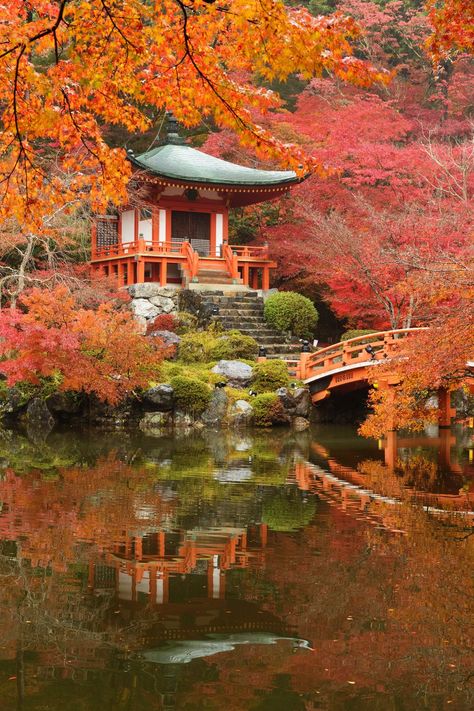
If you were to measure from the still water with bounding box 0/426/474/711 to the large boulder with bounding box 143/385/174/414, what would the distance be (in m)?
7.41

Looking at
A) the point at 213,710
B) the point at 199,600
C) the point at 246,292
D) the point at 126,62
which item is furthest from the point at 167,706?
the point at 246,292

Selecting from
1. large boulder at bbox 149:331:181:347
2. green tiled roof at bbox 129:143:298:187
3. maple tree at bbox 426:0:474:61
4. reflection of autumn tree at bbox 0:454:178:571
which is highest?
green tiled roof at bbox 129:143:298:187

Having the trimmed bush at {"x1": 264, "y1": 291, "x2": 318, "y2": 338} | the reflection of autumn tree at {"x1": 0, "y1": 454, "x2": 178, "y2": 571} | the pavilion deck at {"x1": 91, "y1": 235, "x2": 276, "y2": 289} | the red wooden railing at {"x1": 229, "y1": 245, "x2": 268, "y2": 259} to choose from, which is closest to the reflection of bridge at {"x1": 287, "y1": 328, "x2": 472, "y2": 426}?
the trimmed bush at {"x1": 264, "y1": 291, "x2": 318, "y2": 338}

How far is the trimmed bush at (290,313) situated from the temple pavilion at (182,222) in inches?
80.1

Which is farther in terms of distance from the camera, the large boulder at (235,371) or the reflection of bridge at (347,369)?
the large boulder at (235,371)

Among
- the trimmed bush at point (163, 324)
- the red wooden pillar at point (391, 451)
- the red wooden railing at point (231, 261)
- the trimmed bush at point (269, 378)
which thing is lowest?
the red wooden pillar at point (391, 451)

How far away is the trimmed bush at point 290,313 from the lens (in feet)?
80.4

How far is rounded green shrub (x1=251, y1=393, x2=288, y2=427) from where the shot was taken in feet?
68.4

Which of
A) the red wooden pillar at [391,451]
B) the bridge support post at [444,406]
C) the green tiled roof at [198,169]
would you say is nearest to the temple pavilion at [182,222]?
the green tiled roof at [198,169]

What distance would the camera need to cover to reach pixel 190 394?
68.0 feet

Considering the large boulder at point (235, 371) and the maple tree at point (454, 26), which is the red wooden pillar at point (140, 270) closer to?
the large boulder at point (235, 371)

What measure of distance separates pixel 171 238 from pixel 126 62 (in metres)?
19.9

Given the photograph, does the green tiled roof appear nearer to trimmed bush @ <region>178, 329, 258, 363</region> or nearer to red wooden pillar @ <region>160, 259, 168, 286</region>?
red wooden pillar @ <region>160, 259, 168, 286</region>

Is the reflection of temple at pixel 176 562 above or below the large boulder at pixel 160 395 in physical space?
below
